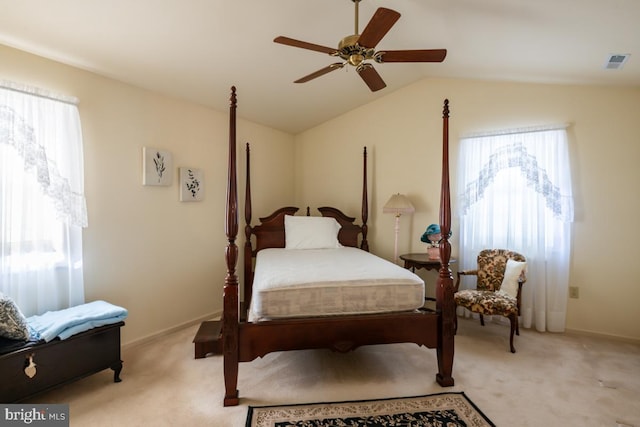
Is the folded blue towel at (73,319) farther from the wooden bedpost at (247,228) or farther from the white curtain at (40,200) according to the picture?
the wooden bedpost at (247,228)

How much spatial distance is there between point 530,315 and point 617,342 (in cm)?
71

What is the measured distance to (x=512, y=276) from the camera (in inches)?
123

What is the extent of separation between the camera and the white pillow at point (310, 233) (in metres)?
3.83

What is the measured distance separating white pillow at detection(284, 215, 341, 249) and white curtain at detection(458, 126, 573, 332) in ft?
5.12

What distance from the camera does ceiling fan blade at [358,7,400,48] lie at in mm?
1611

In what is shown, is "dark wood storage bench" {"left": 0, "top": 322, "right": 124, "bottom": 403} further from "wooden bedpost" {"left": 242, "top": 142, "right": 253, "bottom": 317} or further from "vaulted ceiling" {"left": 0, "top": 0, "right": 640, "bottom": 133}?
"vaulted ceiling" {"left": 0, "top": 0, "right": 640, "bottom": 133}

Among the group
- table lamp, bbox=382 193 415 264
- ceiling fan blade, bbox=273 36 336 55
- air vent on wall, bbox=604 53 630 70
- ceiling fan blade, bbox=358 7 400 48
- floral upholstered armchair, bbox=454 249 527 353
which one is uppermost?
air vent on wall, bbox=604 53 630 70

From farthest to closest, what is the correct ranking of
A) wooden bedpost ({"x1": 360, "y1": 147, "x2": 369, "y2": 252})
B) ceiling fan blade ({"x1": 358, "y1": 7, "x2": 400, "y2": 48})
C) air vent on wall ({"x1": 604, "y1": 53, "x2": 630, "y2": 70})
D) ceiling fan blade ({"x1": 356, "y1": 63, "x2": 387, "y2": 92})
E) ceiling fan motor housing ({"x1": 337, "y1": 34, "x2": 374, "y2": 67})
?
wooden bedpost ({"x1": 360, "y1": 147, "x2": 369, "y2": 252}) → air vent on wall ({"x1": 604, "y1": 53, "x2": 630, "y2": 70}) → ceiling fan blade ({"x1": 356, "y1": 63, "x2": 387, "y2": 92}) → ceiling fan motor housing ({"x1": 337, "y1": 34, "x2": 374, "y2": 67}) → ceiling fan blade ({"x1": 358, "y1": 7, "x2": 400, "y2": 48})

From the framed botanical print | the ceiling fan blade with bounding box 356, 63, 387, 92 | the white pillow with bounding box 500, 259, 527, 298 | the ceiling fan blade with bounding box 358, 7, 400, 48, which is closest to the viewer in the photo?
the ceiling fan blade with bounding box 358, 7, 400, 48

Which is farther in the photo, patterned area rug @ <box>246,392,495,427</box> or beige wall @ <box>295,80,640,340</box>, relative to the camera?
beige wall @ <box>295,80,640,340</box>

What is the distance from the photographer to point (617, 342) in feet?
9.98

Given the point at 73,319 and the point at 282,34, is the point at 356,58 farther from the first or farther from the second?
the point at 73,319

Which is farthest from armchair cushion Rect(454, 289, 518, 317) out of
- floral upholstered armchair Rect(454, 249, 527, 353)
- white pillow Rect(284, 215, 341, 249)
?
→ white pillow Rect(284, 215, 341, 249)

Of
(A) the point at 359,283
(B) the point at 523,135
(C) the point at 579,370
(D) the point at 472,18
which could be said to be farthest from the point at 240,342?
(B) the point at 523,135
